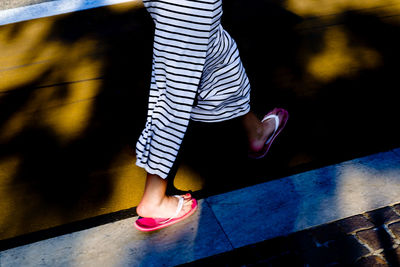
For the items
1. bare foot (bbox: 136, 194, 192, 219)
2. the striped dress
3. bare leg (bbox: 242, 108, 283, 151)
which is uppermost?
the striped dress

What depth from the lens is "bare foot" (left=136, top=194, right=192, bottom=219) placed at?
83.7 inches

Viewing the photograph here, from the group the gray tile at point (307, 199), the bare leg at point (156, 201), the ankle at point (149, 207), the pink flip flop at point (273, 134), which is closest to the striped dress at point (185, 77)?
the bare leg at point (156, 201)

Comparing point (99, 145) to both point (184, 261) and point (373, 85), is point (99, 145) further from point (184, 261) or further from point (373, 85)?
point (373, 85)

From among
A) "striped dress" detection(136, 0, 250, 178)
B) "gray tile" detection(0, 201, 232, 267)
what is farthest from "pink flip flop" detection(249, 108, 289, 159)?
"gray tile" detection(0, 201, 232, 267)

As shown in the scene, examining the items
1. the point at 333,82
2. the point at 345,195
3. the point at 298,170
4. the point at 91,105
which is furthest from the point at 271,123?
the point at 91,105

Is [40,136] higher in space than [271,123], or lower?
lower

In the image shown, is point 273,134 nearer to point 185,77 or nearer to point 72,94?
point 185,77

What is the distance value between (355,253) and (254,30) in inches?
107

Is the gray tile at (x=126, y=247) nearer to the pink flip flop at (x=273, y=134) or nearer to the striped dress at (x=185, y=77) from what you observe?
the striped dress at (x=185, y=77)

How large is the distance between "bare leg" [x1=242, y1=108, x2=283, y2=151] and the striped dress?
0.14 meters

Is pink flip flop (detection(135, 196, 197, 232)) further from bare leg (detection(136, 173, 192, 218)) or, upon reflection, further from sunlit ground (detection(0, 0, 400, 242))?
sunlit ground (detection(0, 0, 400, 242))

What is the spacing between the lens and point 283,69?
348cm

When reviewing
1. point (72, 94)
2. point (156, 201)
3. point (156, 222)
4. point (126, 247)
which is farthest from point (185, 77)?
point (72, 94)

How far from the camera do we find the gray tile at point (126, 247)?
2020 millimetres
